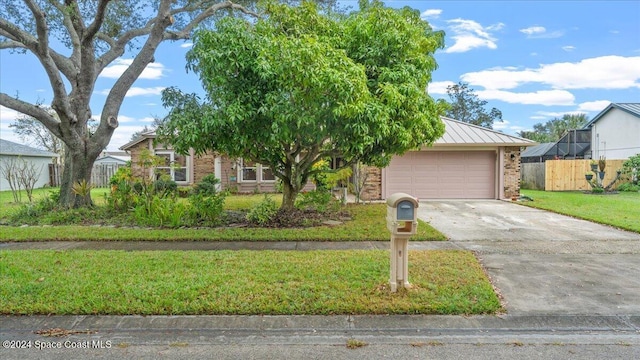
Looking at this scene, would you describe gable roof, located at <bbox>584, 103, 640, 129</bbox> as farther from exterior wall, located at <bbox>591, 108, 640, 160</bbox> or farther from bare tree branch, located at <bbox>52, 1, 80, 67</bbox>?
bare tree branch, located at <bbox>52, 1, 80, 67</bbox>

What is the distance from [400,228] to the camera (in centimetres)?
396

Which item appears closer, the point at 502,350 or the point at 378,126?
the point at 502,350

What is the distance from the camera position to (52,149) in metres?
28.0

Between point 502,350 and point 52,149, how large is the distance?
111 ft

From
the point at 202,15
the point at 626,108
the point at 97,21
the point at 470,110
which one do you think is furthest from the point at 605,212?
the point at 470,110

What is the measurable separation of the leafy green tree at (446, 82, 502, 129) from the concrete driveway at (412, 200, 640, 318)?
29553mm

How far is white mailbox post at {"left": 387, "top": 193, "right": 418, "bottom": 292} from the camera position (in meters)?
3.89

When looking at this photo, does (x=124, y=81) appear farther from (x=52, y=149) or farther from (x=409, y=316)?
(x=52, y=149)

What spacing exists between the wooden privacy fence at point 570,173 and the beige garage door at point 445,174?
8099 millimetres

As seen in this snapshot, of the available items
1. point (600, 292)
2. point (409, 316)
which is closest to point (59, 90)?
point (409, 316)

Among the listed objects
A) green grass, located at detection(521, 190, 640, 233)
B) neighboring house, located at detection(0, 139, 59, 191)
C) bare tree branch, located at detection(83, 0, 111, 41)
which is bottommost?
green grass, located at detection(521, 190, 640, 233)

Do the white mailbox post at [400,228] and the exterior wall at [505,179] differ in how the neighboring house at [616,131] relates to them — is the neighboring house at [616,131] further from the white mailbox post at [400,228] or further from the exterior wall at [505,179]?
the white mailbox post at [400,228]

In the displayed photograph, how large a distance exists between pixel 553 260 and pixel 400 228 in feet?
10.8

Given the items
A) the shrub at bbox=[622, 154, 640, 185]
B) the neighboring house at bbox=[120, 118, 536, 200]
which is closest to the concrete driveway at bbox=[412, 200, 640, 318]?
the neighboring house at bbox=[120, 118, 536, 200]
